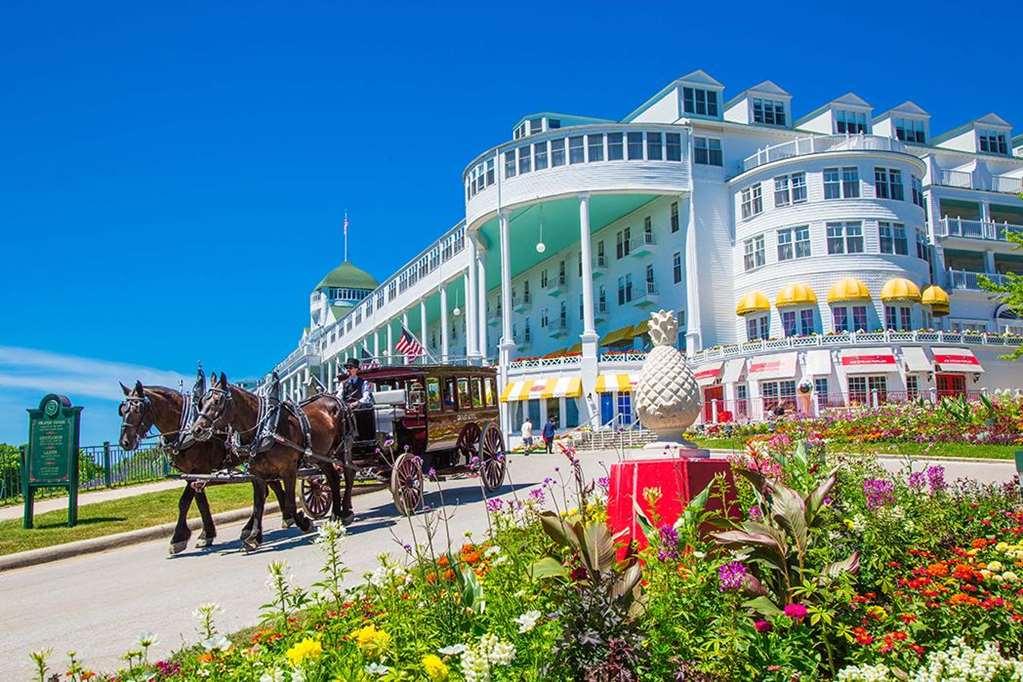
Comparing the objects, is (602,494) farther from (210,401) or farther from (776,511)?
(210,401)

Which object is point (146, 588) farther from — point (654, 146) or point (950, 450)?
point (654, 146)

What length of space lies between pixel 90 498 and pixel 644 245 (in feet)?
112

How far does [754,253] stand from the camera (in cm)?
4484

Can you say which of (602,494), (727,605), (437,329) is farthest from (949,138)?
(727,605)

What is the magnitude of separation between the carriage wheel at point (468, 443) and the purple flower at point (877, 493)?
31.6ft

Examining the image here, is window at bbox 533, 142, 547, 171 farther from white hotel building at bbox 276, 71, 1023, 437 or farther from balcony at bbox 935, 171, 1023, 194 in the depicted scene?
balcony at bbox 935, 171, 1023, 194

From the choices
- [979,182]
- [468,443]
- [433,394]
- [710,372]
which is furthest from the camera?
[979,182]

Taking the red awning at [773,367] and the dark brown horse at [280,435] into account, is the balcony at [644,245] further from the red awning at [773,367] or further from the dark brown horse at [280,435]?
the dark brown horse at [280,435]

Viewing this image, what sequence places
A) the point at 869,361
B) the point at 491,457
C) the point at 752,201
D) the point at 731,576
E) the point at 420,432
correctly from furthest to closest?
1. the point at 752,201
2. the point at 869,361
3. the point at 491,457
4. the point at 420,432
5. the point at 731,576

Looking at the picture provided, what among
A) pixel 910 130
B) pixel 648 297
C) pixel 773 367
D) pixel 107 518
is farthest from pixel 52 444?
pixel 910 130

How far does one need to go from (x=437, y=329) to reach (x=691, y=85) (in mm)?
38135

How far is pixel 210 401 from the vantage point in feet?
38.9

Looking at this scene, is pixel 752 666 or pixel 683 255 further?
pixel 683 255

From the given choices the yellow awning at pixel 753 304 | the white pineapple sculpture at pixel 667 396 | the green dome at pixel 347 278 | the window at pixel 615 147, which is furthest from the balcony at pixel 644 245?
the green dome at pixel 347 278
